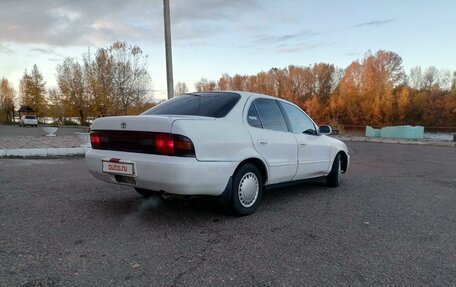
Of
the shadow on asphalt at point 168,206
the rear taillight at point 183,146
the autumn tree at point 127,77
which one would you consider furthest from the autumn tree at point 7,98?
the rear taillight at point 183,146

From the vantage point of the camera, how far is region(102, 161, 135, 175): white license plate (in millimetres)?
3734

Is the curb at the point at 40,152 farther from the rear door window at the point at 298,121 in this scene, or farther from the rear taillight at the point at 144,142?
the rear door window at the point at 298,121

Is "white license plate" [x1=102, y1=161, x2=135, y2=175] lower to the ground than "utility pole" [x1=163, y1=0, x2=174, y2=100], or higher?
lower

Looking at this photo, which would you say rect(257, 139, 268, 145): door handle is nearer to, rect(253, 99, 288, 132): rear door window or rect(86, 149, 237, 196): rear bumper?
rect(253, 99, 288, 132): rear door window

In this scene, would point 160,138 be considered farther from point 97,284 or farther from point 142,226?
point 97,284

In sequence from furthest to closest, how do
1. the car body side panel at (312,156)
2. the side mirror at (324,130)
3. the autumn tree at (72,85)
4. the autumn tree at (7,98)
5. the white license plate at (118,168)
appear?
the autumn tree at (7,98)
the autumn tree at (72,85)
the side mirror at (324,130)
the car body side panel at (312,156)
the white license plate at (118,168)

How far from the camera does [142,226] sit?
3.76 metres

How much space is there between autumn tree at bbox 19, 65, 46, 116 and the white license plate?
64.4 metres

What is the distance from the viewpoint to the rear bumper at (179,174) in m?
3.46

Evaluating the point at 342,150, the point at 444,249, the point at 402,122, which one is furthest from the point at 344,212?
the point at 402,122

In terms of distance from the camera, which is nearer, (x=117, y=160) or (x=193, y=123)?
(x=193, y=123)

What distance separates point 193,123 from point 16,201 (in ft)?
9.73

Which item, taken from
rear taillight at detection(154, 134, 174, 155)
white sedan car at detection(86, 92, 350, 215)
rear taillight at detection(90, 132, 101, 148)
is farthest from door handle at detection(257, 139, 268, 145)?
rear taillight at detection(90, 132, 101, 148)

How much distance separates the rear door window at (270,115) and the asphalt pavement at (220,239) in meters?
1.16
